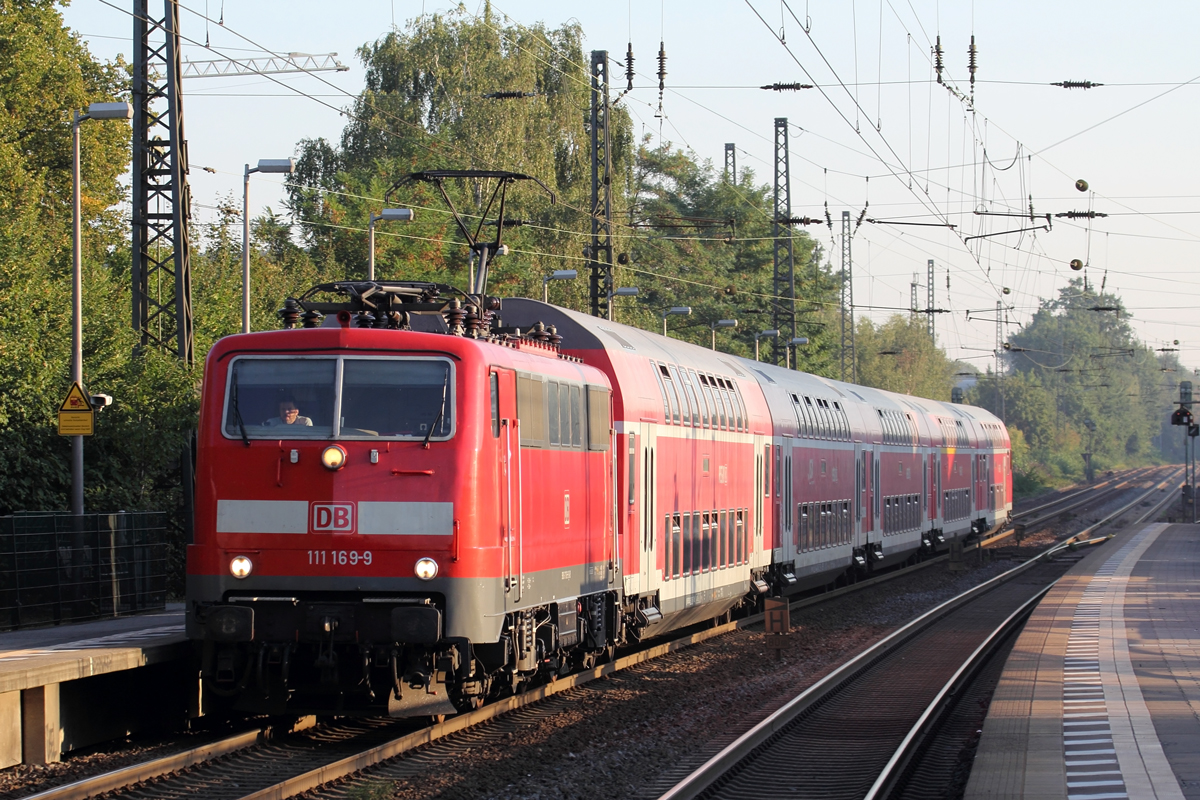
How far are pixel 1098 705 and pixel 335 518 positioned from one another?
7554mm

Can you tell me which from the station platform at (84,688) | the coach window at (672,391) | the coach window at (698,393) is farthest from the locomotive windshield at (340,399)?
the coach window at (698,393)

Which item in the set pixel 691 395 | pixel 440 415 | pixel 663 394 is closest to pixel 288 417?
pixel 440 415

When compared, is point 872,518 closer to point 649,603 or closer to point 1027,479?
point 649,603

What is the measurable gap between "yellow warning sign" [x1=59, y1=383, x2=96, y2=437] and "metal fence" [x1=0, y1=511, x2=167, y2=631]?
147 centimetres

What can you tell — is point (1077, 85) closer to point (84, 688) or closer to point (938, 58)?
point (938, 58)

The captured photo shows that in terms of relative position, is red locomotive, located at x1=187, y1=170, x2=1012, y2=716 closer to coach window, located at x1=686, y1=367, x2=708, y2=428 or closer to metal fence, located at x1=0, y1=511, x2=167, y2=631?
coach window, located at x1=686, y1=367, x2=708, y2=428

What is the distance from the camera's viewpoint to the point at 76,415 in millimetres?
19250

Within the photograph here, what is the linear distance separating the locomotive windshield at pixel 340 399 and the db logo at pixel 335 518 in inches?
22.0

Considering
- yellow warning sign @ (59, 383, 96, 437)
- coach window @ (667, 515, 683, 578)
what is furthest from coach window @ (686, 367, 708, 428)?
yellow warning sign @ (59, 383, 96, 437)

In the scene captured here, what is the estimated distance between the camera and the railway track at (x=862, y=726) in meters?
11.1

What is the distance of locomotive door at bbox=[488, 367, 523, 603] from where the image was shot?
39.8 ft

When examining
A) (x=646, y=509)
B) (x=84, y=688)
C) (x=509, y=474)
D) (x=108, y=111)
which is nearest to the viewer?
(x=84, y=688)

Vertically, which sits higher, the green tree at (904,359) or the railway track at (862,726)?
the green tree at (904,359)

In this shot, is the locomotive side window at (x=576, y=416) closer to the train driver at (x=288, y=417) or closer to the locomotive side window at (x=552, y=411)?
the locomotive side window at (x=552, y=411)
